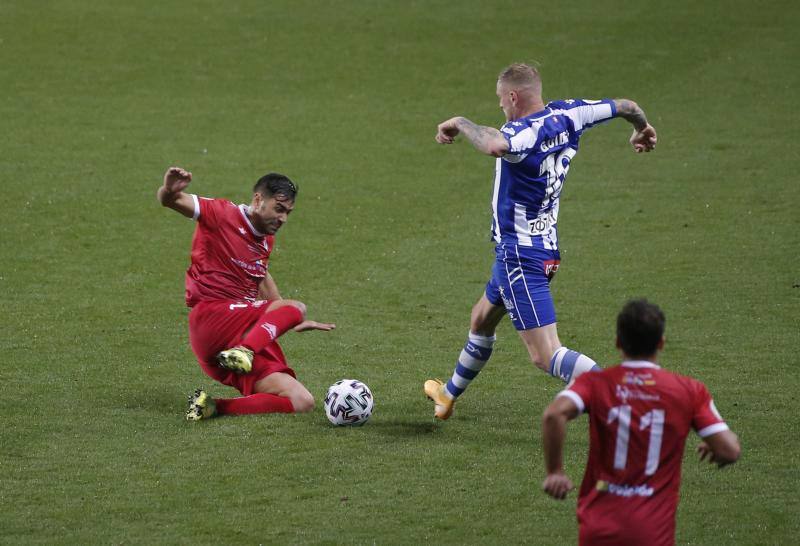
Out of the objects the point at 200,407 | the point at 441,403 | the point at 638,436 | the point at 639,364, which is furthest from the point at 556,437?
the point at 200,407

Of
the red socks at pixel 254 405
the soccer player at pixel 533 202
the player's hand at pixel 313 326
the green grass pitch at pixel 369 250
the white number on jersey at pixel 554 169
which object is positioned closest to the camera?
the green grass pitch at pixel 369 250

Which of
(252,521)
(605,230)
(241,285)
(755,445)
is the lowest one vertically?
(252,521)

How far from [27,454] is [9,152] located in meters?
8.77

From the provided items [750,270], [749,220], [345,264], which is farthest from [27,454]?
[749,220]

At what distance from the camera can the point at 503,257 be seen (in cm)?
719

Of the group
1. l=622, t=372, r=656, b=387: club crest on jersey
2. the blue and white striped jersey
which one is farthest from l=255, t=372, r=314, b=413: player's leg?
l=622, t=372, r=656, b=387: club crest on jersey

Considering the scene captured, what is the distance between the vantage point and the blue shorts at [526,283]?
7070mm

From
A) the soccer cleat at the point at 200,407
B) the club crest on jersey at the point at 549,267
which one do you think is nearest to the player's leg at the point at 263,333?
the soccer cleat at the point at 200,407

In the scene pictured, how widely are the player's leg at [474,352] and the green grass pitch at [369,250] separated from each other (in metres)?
0.19

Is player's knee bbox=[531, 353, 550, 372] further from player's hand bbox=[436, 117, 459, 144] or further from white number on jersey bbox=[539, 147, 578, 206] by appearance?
player's hand bbox=[436, 117, 459, 144]

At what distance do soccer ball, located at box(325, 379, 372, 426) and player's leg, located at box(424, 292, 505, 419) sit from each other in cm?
52

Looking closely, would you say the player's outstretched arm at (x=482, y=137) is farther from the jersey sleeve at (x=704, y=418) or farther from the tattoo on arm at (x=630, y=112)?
the jersey sleeve at (x=704, y=418)

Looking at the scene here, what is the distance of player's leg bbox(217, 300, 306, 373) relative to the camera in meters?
7.29

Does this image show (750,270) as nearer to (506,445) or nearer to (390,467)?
(506,445)
